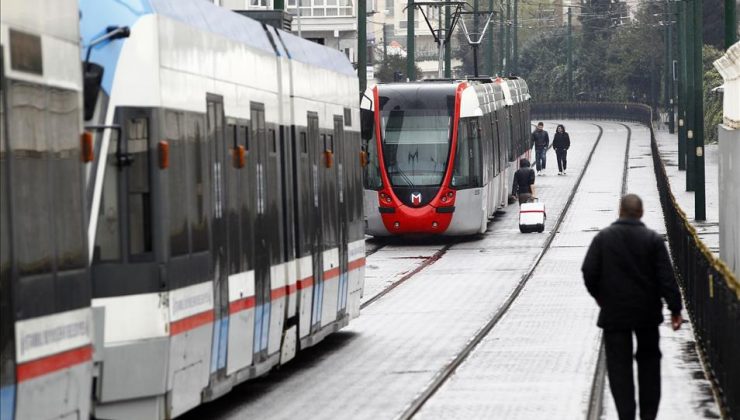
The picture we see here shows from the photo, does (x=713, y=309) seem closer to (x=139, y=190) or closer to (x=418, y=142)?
(x=139, y=190)

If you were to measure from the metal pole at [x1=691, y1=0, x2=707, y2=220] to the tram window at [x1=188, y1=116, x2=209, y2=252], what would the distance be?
2600cm

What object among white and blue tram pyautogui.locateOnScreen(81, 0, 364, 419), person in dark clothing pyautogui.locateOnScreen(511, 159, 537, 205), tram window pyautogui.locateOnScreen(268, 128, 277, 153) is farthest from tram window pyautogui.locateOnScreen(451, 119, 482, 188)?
tram window pyautogui.locateOnScreen(268, 128, 277, 153)

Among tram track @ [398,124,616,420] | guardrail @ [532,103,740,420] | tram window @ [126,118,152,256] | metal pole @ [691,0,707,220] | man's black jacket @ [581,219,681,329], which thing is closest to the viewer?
tram window @ [126,118,152,256]

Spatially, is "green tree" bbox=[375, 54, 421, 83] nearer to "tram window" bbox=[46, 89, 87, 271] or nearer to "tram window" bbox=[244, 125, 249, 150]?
"tram window" bbox=[244, 125, 249, 150]

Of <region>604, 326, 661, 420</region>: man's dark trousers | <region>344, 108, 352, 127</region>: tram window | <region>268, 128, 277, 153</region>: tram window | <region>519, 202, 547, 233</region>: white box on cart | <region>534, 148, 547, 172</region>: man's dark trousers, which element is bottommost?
<region>519, 202, 547, 233</region>: white box on cart

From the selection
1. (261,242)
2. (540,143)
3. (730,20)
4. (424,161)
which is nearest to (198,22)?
(261,242)

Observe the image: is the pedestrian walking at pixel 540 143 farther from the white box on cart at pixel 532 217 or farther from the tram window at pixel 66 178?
the tram window at pixel 66 178

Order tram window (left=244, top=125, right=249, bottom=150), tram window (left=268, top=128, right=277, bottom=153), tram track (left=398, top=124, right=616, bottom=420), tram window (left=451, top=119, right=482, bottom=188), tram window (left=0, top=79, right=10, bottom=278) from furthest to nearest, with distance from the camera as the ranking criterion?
1. tram window (left=451, top=119, right=482, bottom=188)
2. tram window (left=268, top=128, right=277, bottom=153)
3. tram track (left=398, top=124, right=616, bottom=420)
4. tram window (left=244, top=125, right=249, bottom=150)
5. tram window (left=0, top=79, right=10, bottom=278)

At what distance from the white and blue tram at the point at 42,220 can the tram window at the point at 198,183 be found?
284cm

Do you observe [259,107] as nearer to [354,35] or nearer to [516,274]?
Result: [516,274]

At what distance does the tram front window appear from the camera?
35.5 metres

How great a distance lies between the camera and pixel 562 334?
67.9 feet

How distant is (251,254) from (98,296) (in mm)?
3044

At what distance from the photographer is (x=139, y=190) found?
37.6ft
